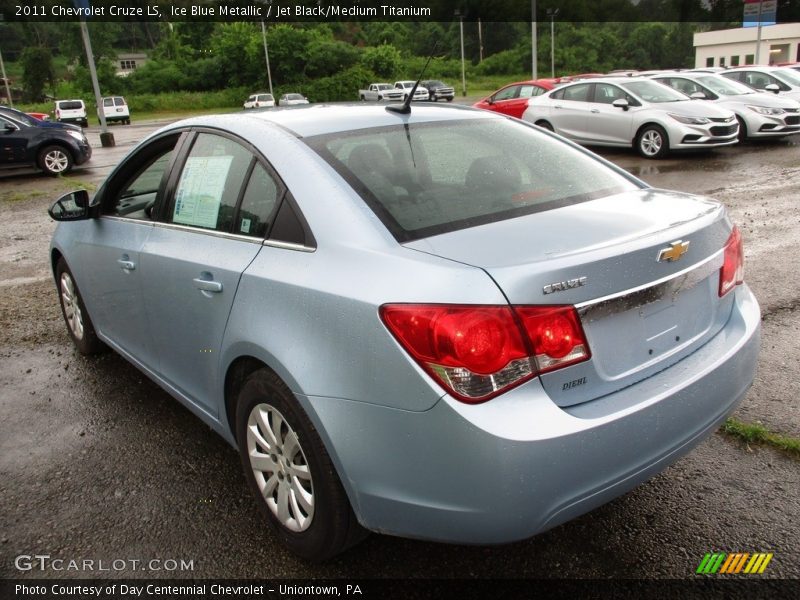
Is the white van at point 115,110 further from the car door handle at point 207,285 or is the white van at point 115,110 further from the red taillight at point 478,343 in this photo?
the red taillight at point 478,343

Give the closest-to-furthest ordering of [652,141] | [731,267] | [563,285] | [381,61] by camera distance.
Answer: [563,285] < [731,267] < [652,141] < [381,61]

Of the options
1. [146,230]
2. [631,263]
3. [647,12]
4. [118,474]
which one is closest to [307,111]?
[146,230]

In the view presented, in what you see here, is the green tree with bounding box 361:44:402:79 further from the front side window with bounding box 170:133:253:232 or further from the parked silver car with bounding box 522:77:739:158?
the front side window with bounding box 170:133:253:232

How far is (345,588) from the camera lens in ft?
7.79

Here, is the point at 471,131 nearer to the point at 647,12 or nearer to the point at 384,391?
the point at 384,391

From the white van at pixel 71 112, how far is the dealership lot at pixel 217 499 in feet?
127

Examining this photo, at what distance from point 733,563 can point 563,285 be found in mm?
1237

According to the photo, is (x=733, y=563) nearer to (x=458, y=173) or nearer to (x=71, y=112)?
(x=458, y=173)

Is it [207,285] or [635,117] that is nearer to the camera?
[207,285]

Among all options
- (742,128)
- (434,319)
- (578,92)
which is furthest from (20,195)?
(742,128)

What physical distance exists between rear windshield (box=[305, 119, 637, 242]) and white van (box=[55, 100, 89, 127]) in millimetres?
41147

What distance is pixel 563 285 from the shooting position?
1.96 metres

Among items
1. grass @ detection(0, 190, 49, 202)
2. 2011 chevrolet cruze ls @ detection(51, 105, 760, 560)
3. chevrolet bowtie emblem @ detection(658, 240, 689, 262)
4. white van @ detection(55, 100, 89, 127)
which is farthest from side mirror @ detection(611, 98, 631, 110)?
white van @ detection(55, 100, 89, 127)

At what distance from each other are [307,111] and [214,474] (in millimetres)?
1687
